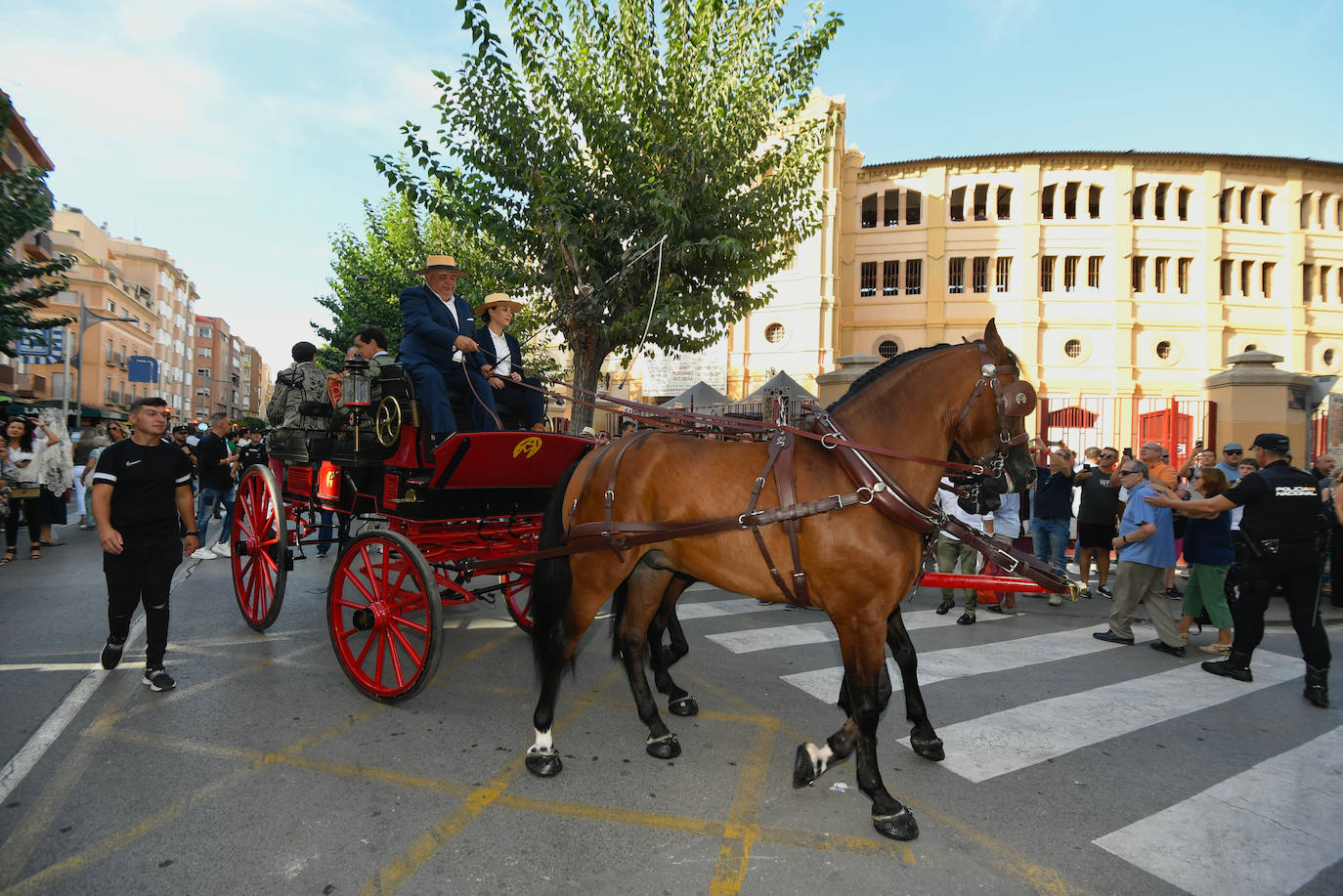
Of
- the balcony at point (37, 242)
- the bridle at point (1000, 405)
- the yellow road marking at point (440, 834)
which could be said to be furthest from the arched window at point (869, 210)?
the balcony at point (37, 242)

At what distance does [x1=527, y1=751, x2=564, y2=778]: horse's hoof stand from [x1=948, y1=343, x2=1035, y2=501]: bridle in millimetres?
2576

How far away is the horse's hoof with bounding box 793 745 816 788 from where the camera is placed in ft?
10.7

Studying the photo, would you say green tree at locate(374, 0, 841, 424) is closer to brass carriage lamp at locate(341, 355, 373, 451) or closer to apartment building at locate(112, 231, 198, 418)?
brass carriage lamp at locate(341, 355, 373, 451)

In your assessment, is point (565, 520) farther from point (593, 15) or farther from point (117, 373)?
point (117, 373)

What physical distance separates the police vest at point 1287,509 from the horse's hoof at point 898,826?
4009 mm

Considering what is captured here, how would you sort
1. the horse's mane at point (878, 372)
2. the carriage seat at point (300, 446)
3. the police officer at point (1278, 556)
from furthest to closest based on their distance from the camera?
the carriage seat at point (300, 446) < the police officer at point (1278, 556) < the horse's mane at point (878, 372)

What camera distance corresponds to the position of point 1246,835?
118 inches

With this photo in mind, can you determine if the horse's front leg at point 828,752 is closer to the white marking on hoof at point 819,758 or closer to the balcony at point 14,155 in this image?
the white marking on hoof at point 819,758

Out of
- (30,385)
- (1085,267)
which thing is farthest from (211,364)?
(1085,267)

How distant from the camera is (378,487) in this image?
15.8 feet

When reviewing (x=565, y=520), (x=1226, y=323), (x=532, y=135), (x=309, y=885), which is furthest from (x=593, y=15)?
(x=1226, y=323)

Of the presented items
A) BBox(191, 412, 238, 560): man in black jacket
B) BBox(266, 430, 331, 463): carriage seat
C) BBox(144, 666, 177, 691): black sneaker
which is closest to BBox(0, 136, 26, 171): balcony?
BBox(191, 412, 238, 560): man in black jacket

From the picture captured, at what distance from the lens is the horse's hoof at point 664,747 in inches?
143

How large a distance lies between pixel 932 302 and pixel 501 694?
29.2 m
